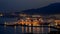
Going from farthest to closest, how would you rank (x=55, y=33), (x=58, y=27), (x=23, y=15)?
(x=23, y=15) < (x=58, y=27) < (x=55, y=33)

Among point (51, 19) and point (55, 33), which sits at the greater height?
point (51, 19)

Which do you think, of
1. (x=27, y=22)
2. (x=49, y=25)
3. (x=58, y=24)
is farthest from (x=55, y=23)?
(x=27, y=22)

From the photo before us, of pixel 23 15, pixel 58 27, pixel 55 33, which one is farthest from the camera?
pixel 23 15

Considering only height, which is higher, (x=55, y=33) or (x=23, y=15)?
(x=23, y=15)

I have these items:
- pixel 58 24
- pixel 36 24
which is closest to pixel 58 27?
pixel 58 24

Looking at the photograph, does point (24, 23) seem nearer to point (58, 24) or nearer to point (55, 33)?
point (58, 24)

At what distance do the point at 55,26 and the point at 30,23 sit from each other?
1084mm

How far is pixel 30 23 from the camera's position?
769 cm

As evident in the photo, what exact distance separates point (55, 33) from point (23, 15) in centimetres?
205

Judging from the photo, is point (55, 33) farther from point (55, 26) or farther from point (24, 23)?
point (24, 23)

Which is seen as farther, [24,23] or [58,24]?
[24,23]

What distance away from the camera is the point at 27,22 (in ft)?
25.6

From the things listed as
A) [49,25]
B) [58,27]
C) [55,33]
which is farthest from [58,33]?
[49,25]

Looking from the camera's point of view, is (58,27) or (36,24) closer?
(58,27)
